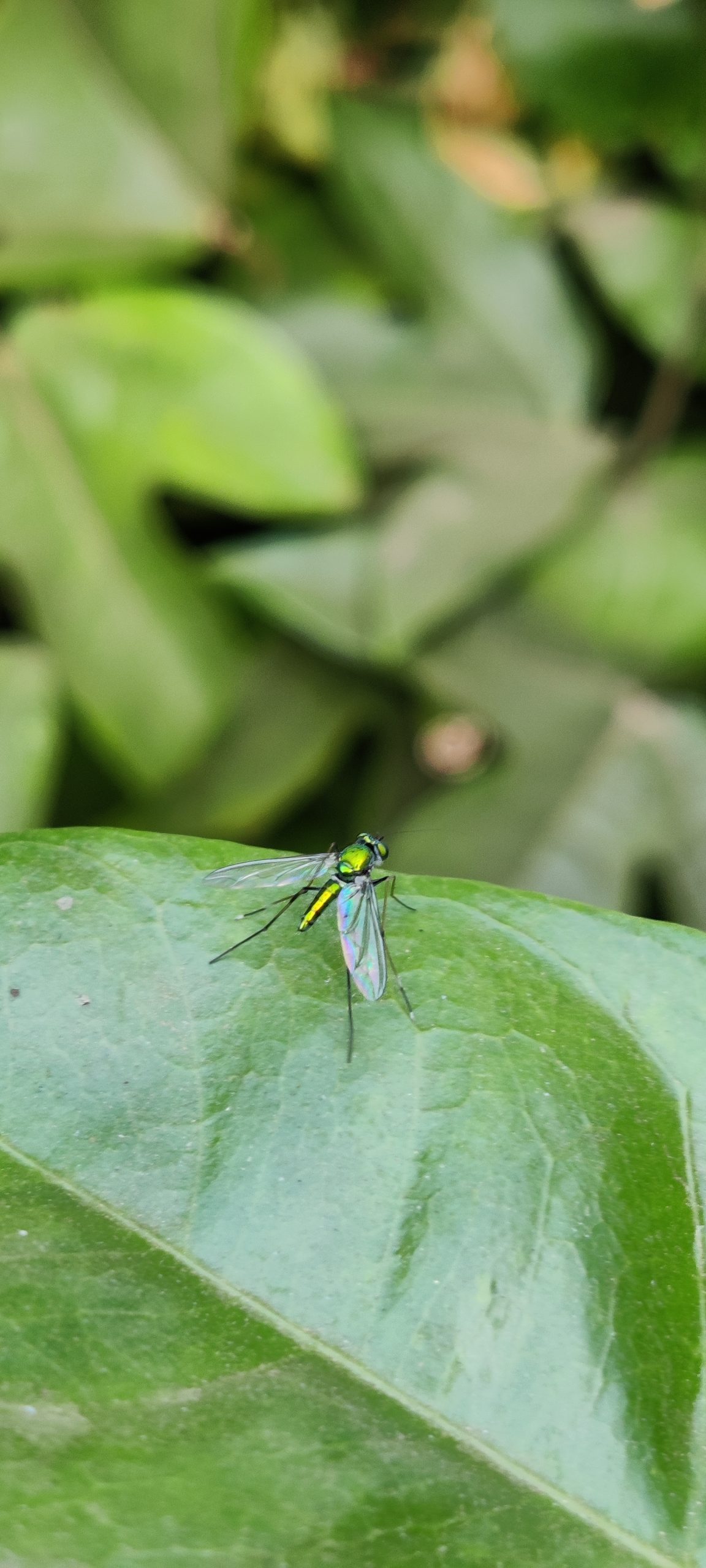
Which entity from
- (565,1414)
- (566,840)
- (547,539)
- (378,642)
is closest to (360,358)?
(547,539)

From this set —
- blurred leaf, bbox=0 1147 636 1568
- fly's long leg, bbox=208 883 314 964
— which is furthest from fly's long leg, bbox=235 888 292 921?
blurred leaf, bbox=0 1147 636 1568

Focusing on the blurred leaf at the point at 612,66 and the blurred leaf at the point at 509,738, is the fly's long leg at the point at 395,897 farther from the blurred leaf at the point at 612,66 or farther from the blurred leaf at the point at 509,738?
the blurred leaf at the point at 612,66

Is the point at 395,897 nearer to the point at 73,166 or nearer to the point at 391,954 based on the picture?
the point at 391,954

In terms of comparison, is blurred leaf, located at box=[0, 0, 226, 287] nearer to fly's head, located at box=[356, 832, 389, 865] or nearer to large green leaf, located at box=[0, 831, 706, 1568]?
fly's head, located at box=[356, 832, 389, 865]

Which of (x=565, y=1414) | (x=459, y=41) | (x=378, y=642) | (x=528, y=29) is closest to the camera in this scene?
(x=565, y=1414)

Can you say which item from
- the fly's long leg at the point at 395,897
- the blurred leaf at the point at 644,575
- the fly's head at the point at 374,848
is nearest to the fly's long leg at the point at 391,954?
the fly's long leg at the point at 395,897

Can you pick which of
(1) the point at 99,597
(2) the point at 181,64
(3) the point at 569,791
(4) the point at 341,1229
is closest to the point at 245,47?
(2) the point at 181,64

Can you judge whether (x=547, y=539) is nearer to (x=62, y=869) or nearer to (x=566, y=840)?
(x=566, y=840)
